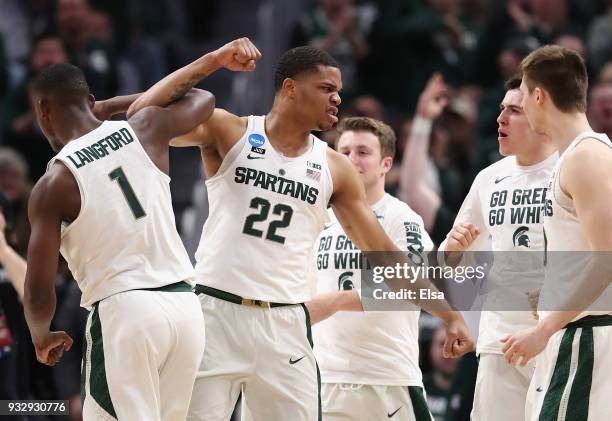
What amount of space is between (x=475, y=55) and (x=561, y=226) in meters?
8.23

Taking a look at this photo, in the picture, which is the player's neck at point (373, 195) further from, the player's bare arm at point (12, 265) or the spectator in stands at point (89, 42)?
the spectator in stands at point (89, 42)

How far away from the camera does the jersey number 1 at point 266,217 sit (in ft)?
22.1

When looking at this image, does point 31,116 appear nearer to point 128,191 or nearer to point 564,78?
point 128,191

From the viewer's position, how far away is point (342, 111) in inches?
540

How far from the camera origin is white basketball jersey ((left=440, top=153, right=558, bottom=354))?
292 inches

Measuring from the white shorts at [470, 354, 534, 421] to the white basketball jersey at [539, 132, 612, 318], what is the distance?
132 cm

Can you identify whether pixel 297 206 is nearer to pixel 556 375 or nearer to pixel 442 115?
pixel 556 375

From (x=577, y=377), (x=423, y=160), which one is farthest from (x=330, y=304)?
(x=423, y=160)

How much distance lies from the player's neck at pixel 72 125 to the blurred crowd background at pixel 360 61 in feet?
16.2

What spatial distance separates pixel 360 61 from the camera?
564 inches

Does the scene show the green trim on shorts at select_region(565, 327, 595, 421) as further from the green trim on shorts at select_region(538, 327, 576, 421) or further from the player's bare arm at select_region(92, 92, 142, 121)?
the player's bare arm at select_region(92, 92, 142, 121)

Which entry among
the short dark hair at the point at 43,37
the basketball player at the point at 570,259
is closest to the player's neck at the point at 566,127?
the basketball player at the point at 570,259

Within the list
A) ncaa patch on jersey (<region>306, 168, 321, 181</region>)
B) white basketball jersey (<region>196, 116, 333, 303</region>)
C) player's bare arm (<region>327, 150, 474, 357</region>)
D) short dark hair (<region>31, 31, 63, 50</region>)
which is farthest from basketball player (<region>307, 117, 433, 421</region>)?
short dark hair (<region>31, 31, 63, 50</region>)

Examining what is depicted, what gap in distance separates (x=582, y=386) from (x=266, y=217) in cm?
208
